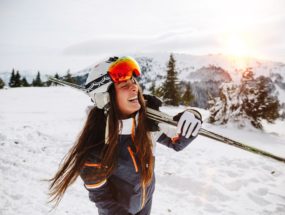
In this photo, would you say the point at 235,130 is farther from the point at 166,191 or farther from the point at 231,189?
the point at 166,191

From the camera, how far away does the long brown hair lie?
217cm

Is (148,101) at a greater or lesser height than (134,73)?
lesser

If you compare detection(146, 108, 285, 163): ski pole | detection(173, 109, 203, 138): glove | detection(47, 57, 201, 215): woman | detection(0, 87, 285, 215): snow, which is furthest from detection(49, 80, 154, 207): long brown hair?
detection(0, 87, 285, 215): snow

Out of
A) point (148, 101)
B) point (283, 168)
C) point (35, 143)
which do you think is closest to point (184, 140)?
point (148, 101)

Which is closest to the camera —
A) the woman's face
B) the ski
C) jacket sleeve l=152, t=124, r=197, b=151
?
the ski

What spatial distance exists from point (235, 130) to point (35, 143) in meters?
9.01

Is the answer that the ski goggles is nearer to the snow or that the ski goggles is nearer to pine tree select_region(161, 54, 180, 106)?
the snow

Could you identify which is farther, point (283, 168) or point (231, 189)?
point (283, 168)

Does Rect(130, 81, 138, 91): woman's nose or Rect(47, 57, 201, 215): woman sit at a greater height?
Rect(130, 81, 138, 91): woman's nose

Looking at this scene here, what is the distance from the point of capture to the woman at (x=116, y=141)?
2117mm

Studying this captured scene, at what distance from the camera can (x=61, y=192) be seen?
2.44 metres

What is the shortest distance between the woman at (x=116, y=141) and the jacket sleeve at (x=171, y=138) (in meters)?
0.24

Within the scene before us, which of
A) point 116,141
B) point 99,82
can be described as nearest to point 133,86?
point 99,82

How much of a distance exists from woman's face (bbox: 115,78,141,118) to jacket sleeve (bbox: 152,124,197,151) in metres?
0.47
